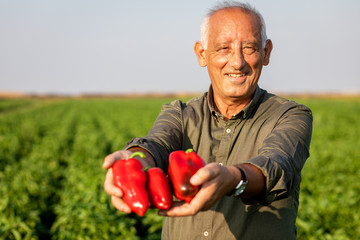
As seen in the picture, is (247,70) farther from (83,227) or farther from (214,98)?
(83,227)

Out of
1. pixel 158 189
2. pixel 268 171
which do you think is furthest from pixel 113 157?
pixel 268 171

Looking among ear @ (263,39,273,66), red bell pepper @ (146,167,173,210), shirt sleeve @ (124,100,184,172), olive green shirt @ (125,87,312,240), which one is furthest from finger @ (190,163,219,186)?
ear @ (263,39,273,66)

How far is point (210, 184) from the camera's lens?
5.67 feet

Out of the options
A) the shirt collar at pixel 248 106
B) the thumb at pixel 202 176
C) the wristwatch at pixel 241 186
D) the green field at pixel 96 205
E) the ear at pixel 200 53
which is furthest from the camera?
the green field at pixel 96 205

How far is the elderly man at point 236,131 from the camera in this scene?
2.22 m

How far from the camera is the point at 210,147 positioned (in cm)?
249

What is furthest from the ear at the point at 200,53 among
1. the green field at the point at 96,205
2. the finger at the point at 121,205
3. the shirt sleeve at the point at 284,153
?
the green field at the point at 96,205

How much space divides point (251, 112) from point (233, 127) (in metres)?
0.16

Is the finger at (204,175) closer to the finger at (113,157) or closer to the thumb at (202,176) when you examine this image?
the thumb at (202,176)

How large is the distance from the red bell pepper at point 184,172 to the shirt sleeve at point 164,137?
0.28 metres

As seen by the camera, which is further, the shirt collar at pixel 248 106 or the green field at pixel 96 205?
the green field at pixel 96 205

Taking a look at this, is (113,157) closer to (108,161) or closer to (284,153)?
(108,161)

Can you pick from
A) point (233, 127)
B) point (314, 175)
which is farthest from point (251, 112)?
point (314, 175)

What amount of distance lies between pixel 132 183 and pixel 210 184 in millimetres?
423
